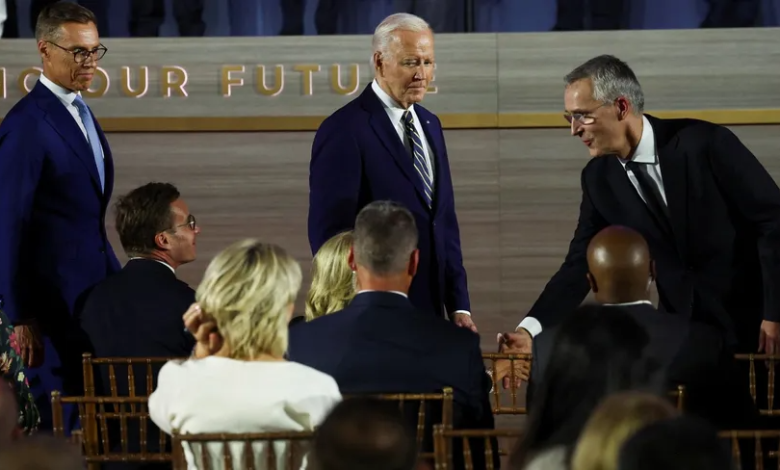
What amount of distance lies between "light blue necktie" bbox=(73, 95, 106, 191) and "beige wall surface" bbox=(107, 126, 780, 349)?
4.58 feet

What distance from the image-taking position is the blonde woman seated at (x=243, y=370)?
228 centimetres

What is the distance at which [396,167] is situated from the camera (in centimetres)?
398

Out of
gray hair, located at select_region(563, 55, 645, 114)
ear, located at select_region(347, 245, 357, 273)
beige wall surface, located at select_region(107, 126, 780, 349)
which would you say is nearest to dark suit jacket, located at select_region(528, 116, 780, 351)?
gray hair, located at select_region(563, 55, 645, 114)

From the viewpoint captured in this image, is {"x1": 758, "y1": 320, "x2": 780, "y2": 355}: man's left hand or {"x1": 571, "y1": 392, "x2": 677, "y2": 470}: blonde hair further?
{"x1": 758, "y1": 320, "x2": 780, "y2": 355}: man's left hand

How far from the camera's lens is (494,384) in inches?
118

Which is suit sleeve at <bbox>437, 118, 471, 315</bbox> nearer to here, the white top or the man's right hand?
the man's right hand

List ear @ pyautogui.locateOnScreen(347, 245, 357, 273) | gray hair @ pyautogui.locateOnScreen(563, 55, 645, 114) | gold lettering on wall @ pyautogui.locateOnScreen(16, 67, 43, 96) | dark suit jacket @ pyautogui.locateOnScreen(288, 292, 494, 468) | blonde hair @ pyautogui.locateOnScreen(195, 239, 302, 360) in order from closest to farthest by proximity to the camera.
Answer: blonde hair @ pyautogui.locateOnScreen(195, 239, 302, 360) → dark suit jacket @ pyautogui.locateOnScreen(288, 292, 494, 468) → ear @ pyautogui.locateOnScreen(347, 245, 357, 273) → gray hair @ pyautogui.locateOnScreen(563, 55, 645, 114) → gold lettering on wall @ pyautogui.locateOnScreen(16, 67, 43, 96)

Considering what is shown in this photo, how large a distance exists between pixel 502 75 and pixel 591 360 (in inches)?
127

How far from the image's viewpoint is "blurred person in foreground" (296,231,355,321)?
319cm

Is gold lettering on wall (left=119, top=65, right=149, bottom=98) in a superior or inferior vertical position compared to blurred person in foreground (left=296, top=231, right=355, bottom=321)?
superior

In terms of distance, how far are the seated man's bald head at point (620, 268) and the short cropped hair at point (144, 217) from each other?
1337mm

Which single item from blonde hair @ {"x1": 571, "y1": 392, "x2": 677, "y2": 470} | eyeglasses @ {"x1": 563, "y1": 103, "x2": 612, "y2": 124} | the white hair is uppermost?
the white hair

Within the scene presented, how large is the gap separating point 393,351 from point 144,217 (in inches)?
50.5

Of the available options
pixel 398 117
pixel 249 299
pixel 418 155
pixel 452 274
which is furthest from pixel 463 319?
pixel 249 299
